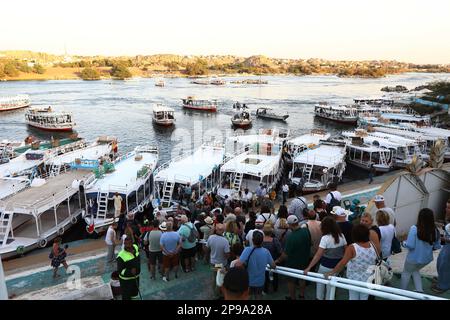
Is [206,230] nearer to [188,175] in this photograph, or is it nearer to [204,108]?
[188,175]

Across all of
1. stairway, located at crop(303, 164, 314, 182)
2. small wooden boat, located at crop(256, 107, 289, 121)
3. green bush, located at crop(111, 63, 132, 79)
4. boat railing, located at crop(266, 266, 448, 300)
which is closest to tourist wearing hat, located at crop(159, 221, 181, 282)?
boat railing, located at crop(266, 266, 448, 300)

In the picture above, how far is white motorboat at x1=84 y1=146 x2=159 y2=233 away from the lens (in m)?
17.6

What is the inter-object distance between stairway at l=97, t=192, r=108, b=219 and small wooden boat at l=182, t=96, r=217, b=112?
53.8 metres

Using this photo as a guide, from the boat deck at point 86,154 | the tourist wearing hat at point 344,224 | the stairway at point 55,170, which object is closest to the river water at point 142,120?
the boat deck at point 86,154

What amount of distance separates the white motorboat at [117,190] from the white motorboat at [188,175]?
103cm

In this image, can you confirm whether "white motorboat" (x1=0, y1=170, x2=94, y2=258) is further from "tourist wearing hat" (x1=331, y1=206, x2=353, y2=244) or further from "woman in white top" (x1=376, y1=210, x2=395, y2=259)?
"woman in white top" (x1=376, y1=210, x2=395, y2=259)

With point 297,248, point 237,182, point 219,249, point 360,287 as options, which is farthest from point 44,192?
point 360,287

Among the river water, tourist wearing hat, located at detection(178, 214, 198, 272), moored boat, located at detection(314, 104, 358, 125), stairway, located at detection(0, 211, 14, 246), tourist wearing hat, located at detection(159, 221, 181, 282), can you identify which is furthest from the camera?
moored boat, located at detection(314, 104, 358, 125)

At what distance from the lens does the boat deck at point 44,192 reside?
1559 centimetres

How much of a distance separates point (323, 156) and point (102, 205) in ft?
52.5

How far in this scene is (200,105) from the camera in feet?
237

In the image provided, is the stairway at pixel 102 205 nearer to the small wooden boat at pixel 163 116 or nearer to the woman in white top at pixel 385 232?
the woman in white top at pixel 385 232

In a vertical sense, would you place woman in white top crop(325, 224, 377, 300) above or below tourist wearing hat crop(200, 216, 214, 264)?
above
